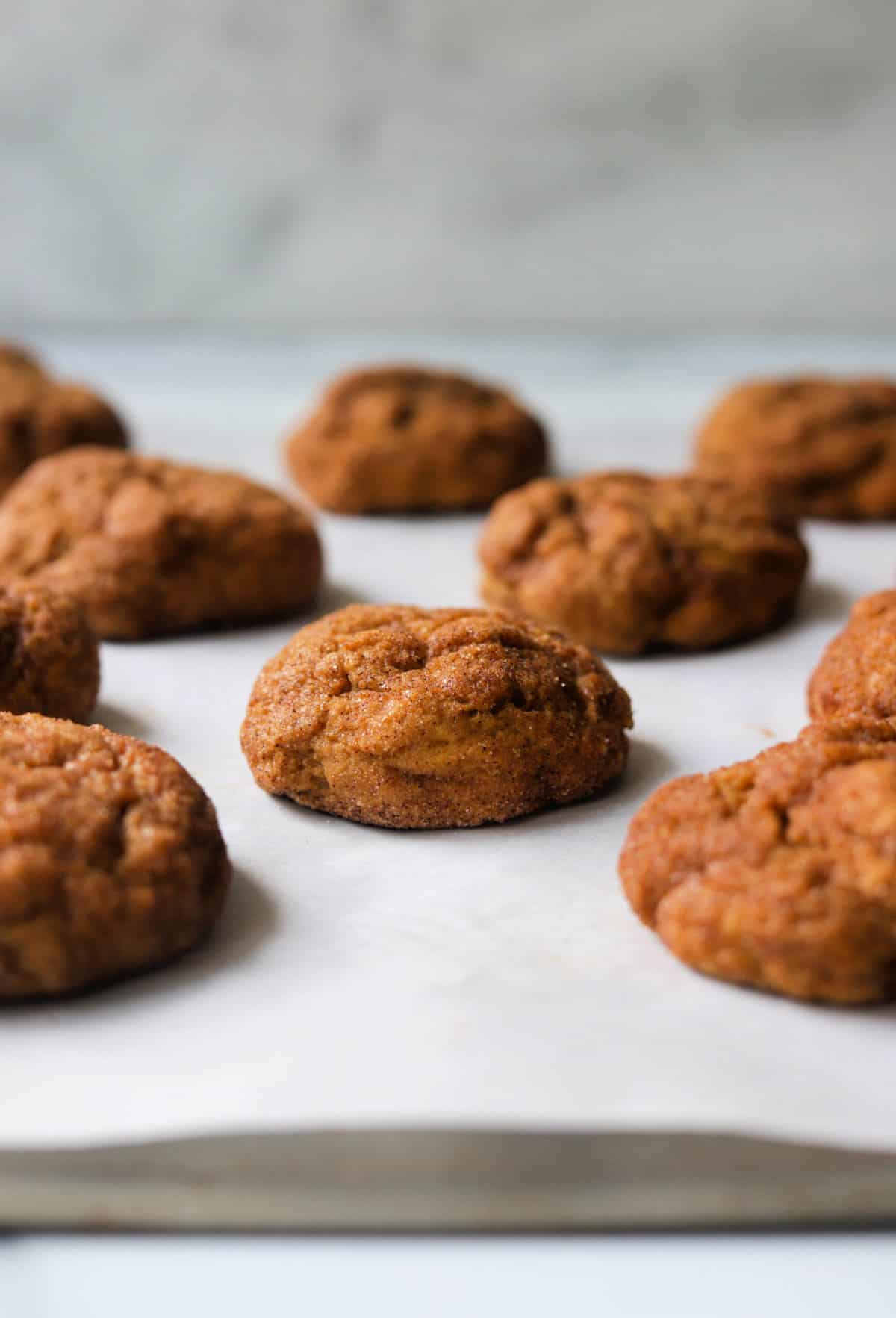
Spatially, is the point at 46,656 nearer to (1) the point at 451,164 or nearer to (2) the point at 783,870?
(2) the point at 783,870

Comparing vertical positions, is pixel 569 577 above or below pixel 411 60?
below

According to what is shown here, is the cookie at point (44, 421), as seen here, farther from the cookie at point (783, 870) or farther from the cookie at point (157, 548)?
the cookie at point (783, 870)

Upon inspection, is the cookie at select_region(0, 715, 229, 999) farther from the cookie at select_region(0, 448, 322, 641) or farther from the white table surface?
the cookie at select_region(0, 448, 322, 641)

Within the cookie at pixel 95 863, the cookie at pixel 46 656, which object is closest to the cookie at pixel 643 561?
the cookie at pixel 46 656

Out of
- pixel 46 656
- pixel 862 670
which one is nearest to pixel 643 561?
pixel 862 670

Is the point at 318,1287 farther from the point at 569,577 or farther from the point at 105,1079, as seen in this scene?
the point at 569,577

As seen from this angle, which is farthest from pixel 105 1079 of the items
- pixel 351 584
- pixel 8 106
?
pixel 8 106

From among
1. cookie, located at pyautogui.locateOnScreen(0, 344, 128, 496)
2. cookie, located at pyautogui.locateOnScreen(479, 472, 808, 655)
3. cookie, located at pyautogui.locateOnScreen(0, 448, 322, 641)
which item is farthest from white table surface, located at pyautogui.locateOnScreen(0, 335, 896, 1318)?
cookie, located at pyautogui.locateOnScreen(0, 344, 128, 496)
